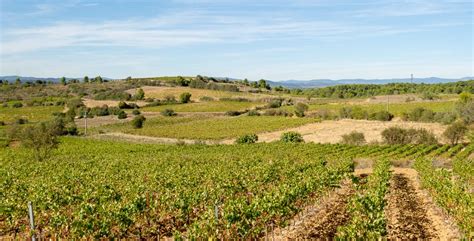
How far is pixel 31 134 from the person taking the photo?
2010 inches

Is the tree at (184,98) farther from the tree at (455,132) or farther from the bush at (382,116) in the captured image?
the tree at (455,132)

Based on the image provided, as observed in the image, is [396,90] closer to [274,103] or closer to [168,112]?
[274,103]

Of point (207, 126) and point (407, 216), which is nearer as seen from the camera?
point (407, 216)

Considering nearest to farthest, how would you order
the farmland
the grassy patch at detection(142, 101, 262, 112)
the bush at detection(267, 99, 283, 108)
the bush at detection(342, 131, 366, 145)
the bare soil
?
the farmland
the bush at detection(342, 131, 366, 145)
the bare soil
the grassy patch at detection(142, 101, 262, 112)
the bush at detection(267, 99, 283, 108)

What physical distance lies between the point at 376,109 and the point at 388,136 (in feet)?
168

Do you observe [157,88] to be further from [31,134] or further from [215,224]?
[215,224]

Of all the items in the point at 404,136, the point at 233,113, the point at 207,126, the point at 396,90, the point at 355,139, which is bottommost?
the point at 207,126

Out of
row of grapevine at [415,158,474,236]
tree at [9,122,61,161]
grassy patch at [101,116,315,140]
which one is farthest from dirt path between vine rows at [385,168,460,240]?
grassy patch at [101,116,315,140]

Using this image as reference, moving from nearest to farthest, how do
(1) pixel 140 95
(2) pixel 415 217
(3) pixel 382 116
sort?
1. (2) pixel 415 217
2. (3) pixel 382 116
3. (1) pixel 140 95

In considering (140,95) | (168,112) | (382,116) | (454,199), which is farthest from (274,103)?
(454,199)

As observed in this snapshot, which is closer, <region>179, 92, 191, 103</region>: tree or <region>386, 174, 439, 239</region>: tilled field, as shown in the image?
<region>386, 174, 439, 239</region>: tilled field

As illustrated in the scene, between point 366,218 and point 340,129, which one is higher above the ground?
point 366,218

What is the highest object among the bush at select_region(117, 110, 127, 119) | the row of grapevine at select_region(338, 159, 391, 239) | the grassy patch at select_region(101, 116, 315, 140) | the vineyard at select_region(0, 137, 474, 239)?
the row of grapevine at select_region(338, 159, 391, 239)

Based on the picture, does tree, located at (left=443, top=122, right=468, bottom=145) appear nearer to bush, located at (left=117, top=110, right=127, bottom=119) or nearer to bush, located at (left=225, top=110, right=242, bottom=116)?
bush, located at (left=225, top=110, right=242, bottom=116)
